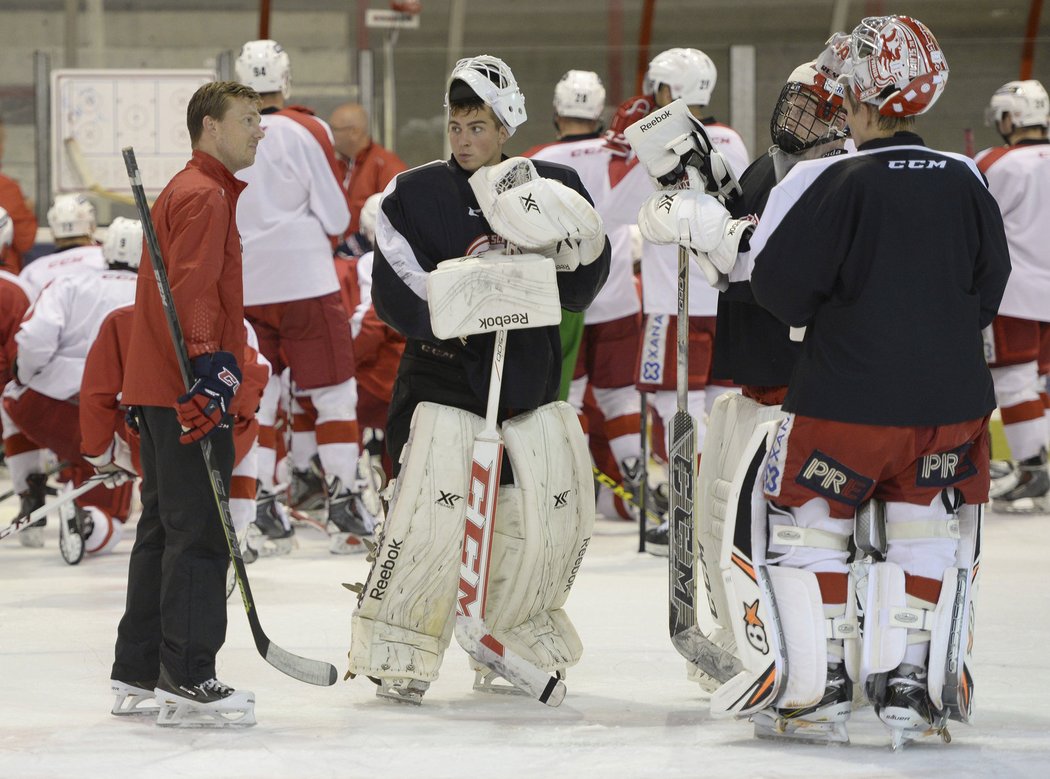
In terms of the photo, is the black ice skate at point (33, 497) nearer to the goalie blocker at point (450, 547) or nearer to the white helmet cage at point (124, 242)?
the white helmet cage at point (124, 242)

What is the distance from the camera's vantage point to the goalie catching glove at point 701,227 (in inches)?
114

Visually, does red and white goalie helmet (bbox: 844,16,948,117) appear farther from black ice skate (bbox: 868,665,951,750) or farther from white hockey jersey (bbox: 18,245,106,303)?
white hockey jersey (bbox: 18,245,106,303)

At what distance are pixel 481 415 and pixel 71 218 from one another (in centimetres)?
343

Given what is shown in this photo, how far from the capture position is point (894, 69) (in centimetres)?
274

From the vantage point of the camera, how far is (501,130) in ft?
10.8

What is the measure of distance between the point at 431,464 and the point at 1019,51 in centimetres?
625

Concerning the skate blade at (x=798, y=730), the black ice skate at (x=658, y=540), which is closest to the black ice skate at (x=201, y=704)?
the skate blade at (x=798, y=730)

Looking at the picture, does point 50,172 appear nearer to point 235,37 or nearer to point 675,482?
point 235,37

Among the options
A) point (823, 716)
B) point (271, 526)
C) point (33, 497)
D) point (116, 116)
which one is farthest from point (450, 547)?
point (116, 116)

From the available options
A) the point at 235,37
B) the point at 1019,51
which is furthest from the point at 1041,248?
the point at 235,37

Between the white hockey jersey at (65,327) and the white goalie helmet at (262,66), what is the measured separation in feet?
2.56

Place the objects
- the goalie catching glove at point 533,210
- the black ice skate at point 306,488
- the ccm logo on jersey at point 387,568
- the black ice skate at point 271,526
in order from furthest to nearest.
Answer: the black ice skate at point 306,488 → the black ice skate at point 271,526 → the ccm logo on jersey at point 387,568 → the goalie catching glove at point 533,210

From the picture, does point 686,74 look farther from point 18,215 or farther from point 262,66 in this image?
point 18,215

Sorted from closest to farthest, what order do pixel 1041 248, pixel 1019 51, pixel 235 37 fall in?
pixel 1041 248
pixel 1019 51
pixel 235 37
